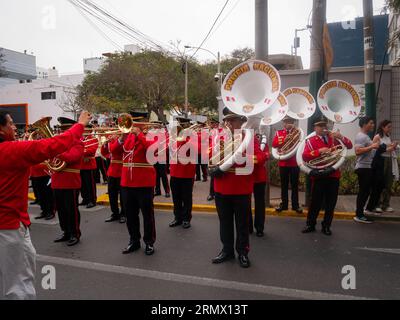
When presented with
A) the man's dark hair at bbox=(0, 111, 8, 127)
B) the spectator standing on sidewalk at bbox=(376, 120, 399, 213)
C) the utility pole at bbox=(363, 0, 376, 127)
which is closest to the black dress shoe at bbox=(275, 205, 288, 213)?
the spectator standing on sidewalk at bbox=(376, 120, 399, 213)

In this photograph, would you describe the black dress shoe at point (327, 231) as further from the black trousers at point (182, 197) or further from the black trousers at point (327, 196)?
the black trousers at point (182, 197)

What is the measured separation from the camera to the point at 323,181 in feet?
19.9

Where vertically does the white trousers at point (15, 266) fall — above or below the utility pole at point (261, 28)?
below

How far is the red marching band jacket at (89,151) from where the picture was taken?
6.93 meters

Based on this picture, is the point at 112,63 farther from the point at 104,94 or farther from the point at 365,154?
the point at 365,154

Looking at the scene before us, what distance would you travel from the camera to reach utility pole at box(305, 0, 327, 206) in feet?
23.7

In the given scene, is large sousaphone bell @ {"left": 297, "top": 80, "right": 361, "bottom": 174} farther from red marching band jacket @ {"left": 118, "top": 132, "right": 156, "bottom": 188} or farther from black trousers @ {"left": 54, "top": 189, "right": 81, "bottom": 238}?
black trousers @ {"left": 54, "top": 189, "right": 81, "bottom": 238}

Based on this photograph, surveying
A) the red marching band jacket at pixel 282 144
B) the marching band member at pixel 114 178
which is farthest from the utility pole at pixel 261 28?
the marching band member at pixel 114 178

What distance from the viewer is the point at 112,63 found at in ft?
95.5

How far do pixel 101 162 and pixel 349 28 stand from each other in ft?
43.3

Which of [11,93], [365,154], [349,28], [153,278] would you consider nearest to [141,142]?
[153,278]

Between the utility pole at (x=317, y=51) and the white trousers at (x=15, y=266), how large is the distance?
570 cm

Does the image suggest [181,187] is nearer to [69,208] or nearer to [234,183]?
[69,208]
